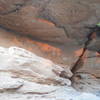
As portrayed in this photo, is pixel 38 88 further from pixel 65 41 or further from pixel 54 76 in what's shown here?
pixel 65 41

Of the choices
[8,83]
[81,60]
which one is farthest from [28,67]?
[81,60]

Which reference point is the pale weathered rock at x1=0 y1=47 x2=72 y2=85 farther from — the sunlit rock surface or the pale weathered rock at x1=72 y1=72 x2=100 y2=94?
the pale weathered rock at x1=72 y1=72 x2=100 y2=94

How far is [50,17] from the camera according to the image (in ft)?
13.1

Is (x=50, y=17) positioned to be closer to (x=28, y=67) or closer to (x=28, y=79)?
(x=28, y=67)

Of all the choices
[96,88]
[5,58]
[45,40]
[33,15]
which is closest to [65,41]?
[45,40]

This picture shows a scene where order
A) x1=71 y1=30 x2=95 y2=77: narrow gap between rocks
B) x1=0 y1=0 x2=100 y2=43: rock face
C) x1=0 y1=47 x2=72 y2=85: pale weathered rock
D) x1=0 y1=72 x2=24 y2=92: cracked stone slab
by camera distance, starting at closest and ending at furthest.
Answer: x1=0 y1=72 x2=24 y2=92: cracked stone slab < x1=0 y1=47 x2=72 y2=85: pale weathered rock < x1=0 y1=0 x2=100 y2=43: rock face < x1=71 y1=30 x2=95 y2=77: narrow gap between rocks

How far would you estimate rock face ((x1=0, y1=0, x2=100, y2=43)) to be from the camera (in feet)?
12.3

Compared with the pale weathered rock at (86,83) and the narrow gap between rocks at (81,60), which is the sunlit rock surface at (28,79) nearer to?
the pale weathered rock at (86,83)

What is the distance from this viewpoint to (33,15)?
3.94m

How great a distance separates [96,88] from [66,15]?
67.0 inches

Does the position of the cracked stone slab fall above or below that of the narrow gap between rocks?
below

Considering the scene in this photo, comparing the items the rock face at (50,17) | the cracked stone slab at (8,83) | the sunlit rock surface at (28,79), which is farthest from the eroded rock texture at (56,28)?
the cracked stone slab at (8,83)

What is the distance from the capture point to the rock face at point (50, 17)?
3.75 meters

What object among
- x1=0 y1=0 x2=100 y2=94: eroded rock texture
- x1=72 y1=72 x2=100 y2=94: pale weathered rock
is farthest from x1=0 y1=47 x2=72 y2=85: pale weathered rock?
x1=0 y1=0 x2=100 y2=94: eroded rock texture
